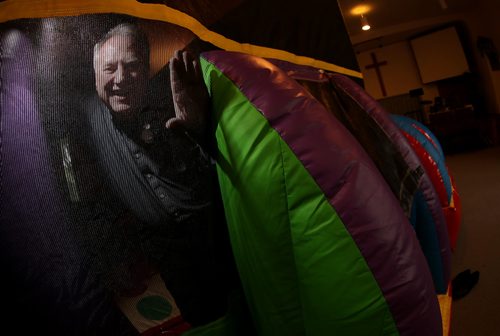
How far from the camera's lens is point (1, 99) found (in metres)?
0.41

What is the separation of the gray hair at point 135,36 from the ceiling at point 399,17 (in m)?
3.95

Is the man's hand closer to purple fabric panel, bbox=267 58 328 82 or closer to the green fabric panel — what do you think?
the green fabric panel

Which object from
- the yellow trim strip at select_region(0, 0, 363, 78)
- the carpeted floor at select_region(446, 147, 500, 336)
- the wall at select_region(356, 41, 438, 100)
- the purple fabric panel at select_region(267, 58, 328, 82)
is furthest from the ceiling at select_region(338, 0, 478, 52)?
the yellow trim strip at select_region(0, 0, 363, 78)

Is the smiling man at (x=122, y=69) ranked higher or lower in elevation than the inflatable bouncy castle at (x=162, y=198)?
higher

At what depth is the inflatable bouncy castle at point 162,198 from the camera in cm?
40

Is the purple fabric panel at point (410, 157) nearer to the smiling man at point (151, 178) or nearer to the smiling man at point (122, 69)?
the smiling man at point (151, 178)

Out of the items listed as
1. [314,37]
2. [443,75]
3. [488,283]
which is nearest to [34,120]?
[314,37]

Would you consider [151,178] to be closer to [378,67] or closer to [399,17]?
[399,17]

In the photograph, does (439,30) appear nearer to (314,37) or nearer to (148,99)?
(314,37)

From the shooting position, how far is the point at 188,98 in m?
0.54

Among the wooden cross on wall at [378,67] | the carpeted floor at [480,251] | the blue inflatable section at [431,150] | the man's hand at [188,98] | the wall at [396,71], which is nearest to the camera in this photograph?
the man's hand at [188,98]

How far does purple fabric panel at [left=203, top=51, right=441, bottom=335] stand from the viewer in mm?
385

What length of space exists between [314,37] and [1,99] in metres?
1.30

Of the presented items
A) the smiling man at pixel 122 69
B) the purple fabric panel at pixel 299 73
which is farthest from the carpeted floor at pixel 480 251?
the smiling man at pixel 122 69
